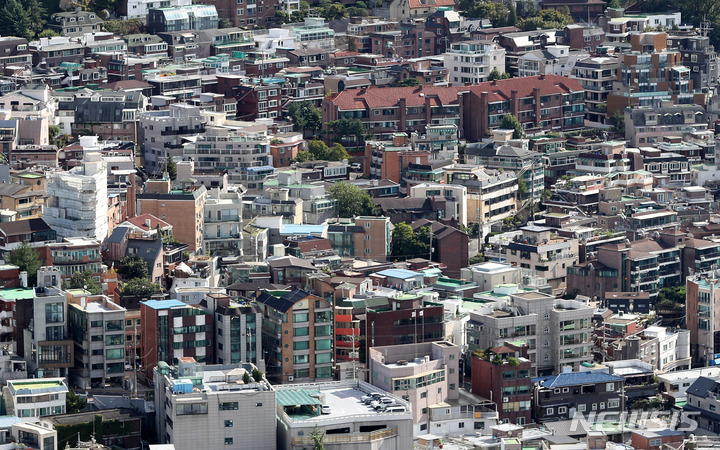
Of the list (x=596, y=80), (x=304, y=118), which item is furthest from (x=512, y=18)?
(x=304, y=118)

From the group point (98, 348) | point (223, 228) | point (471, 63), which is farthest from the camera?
point (471, 63)

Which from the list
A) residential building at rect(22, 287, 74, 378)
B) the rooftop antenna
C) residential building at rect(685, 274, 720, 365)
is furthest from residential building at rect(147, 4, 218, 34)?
residential building at rect(22, 287, 74, 378)

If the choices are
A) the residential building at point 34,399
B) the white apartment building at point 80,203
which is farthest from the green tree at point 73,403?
the white apartment building at point 80,203

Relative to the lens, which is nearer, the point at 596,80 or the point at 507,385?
the point at 507,385

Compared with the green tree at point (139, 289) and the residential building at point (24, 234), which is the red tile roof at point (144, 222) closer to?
the residential building at point (24, 234)

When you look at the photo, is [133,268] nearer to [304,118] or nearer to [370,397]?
[370,397]

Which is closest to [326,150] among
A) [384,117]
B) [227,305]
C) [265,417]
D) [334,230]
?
[384,117]

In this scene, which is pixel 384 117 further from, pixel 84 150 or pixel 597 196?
pixel 84 150
